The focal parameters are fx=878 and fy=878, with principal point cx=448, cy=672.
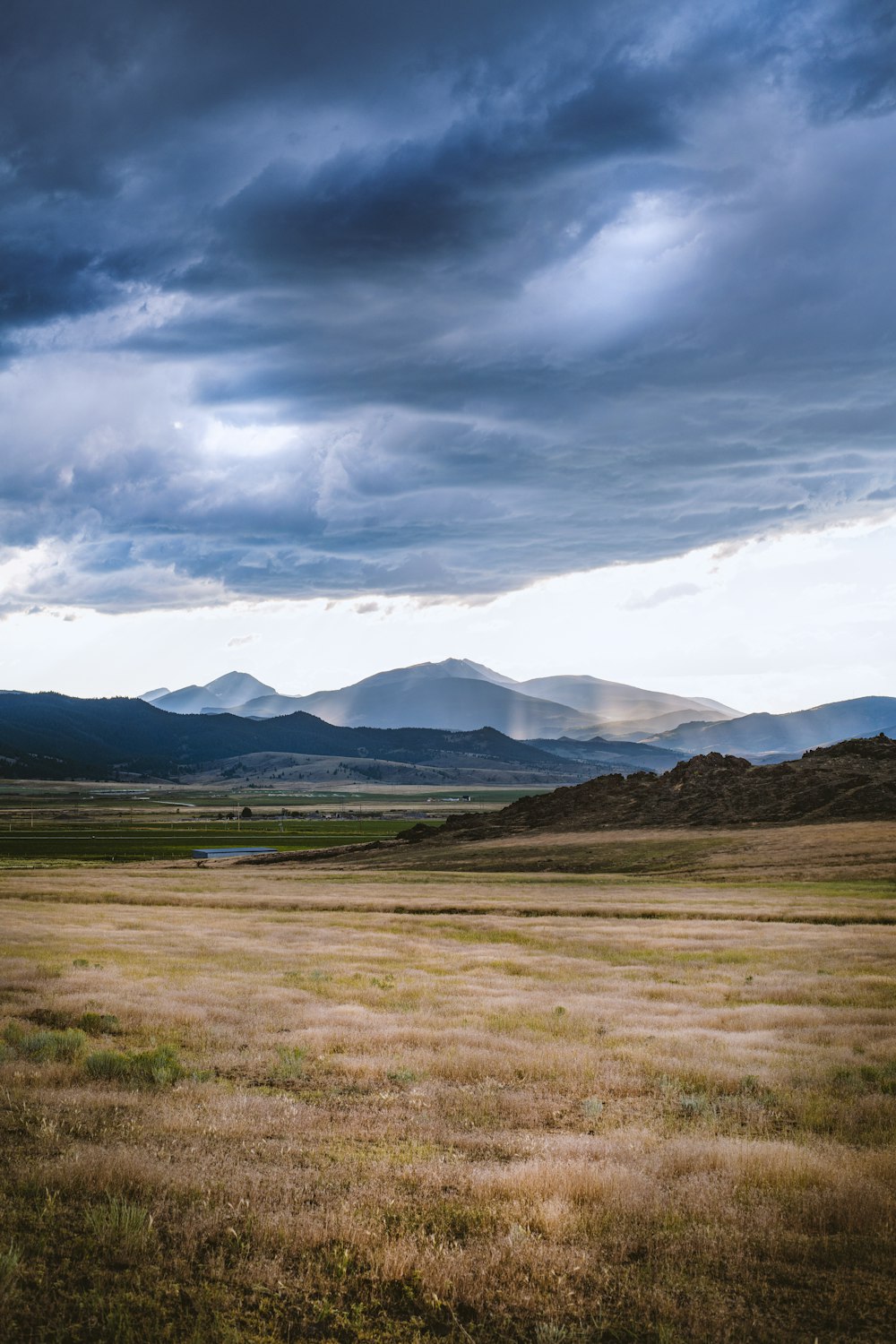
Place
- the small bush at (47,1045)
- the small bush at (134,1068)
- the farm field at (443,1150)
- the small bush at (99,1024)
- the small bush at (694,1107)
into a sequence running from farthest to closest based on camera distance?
1. the small bush at (99,1024)
2. the small bush at (47,1045)
3. the small bush at (134,1068)
4. the small bush at (694,1107)
5. the farm field at (443,1150)

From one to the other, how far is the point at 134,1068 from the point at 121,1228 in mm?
6140

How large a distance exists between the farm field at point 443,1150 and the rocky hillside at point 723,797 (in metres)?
74.3

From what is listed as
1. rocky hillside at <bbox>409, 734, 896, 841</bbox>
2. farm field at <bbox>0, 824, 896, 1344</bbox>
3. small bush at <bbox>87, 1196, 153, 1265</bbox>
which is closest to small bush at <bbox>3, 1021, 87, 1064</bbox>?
farm field at <bbox>0, 824, 896, 1344</bbox>

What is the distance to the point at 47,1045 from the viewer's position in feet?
48.1

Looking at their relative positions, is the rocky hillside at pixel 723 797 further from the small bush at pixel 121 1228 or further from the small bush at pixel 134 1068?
the small bush at pixel 121 1228

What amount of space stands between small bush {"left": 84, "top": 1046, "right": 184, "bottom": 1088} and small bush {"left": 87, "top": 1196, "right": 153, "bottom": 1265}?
499 cm

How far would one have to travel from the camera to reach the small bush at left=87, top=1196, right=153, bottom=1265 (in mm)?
7695

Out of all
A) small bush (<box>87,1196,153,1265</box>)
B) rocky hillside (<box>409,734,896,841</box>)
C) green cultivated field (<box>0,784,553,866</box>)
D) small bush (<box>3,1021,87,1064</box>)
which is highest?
small bush (<box>87,1196,153,1265</box>)

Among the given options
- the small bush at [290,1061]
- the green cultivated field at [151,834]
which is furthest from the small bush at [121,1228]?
the green cultivated field at [151,834]

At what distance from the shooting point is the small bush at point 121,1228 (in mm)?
7695

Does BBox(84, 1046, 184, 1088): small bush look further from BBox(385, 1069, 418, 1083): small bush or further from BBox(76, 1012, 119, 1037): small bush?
BBox(385, 1069, 418, 1083): small bush

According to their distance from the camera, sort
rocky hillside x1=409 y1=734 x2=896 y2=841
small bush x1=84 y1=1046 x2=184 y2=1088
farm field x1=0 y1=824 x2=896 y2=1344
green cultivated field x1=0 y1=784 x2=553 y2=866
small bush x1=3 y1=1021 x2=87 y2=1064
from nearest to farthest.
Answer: farm field x1=0 y1=824 x2=896 y2=1344, small bush x1=84 y1=1046 x2=184 y2=1088, small bush x1=3 y1=1021 x2=87 y2=1064, rocky hillside x1=409 y1=734 x2=896 y2=841, green cultivated field x1=0 y1=784 x2=553 y2=866

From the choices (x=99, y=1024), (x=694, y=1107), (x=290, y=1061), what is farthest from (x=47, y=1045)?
(x=694, y=1107)

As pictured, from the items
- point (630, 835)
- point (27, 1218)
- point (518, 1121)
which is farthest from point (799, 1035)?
point (630, 835)
